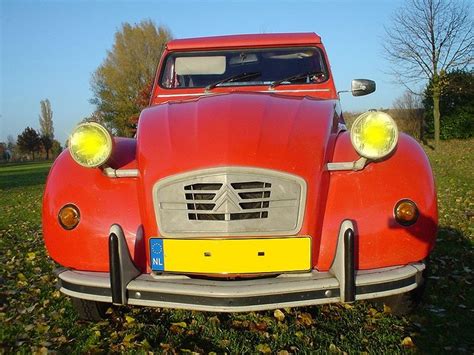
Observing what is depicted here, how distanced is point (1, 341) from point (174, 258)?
1.37 m

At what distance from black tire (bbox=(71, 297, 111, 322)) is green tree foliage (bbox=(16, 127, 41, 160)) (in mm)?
75123

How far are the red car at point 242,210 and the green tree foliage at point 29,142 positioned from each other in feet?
247

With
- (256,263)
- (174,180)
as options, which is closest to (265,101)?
(174,180)

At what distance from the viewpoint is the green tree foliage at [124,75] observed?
149 ft

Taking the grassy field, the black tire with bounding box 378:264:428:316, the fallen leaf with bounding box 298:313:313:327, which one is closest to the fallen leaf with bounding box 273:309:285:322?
the grassy field

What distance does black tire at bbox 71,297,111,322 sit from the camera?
10.6ft

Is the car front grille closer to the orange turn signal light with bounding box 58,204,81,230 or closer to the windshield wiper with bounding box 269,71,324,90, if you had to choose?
the orange turn signal light with bounding box 58,204,81,230

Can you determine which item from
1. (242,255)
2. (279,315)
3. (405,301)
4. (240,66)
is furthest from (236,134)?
(240,66)

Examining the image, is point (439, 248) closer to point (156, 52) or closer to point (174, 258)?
point (174, 258)

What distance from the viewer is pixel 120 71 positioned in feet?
151

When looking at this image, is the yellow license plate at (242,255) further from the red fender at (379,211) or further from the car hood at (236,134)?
the car hood at (236,134)

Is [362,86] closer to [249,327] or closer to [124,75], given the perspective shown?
[249,327]

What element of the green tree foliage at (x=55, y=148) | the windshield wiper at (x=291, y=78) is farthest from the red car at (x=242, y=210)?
the green tree foliage at (x=55, y=148)

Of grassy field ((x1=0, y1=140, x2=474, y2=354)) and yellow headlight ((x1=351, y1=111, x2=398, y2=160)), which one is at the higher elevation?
yellow headlight ((x1=351, y1=111, x2=398, y2=160))
